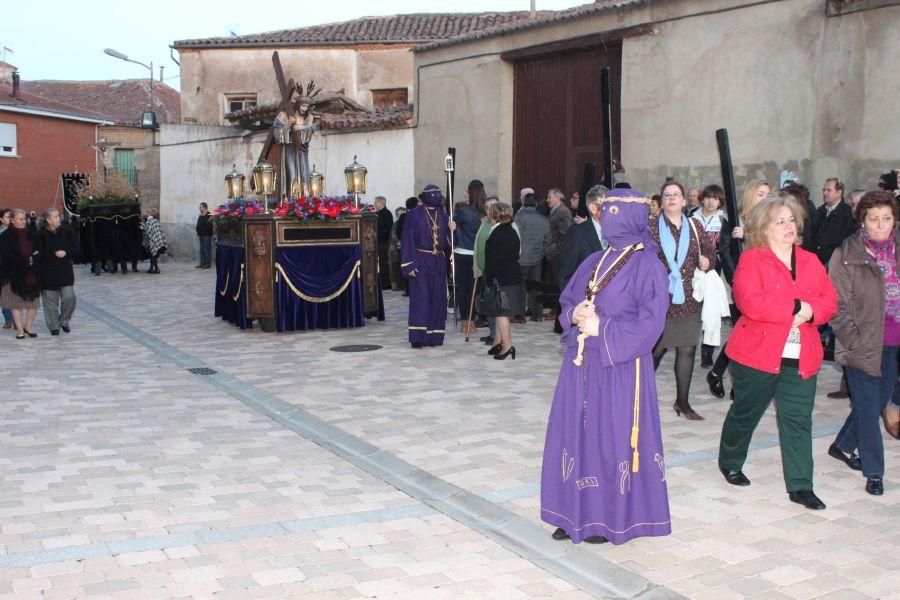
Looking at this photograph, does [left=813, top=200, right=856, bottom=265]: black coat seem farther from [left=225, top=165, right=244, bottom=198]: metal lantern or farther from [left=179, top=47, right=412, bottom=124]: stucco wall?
[left=179, top=47, right=412, bottom=124]: stucco wall

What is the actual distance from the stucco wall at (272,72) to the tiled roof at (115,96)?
60.7ft

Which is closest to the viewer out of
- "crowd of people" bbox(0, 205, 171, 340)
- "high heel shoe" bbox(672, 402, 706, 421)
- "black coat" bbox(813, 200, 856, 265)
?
"high heel shoe" bbox(672, 402, 706, 421)

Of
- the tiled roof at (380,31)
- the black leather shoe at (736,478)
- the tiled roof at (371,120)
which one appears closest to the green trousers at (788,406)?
the black leather shoe at (736,478)

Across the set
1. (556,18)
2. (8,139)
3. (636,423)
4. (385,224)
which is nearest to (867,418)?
(636,423)

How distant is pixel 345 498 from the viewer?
6.03 metres

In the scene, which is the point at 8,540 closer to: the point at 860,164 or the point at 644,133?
the point at 860,164

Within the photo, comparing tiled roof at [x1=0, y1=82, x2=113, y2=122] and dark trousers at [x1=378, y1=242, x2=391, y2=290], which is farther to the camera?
tiled roof at [x1=0, y1=82, x2=113, y2=122]

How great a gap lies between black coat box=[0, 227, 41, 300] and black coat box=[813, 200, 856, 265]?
371 inches

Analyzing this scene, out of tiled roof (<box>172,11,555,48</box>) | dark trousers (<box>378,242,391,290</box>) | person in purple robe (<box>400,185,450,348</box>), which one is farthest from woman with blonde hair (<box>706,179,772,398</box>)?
Answer: tiled roof (<box>172,11,555,48</box>)

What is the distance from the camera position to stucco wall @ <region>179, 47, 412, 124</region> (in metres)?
29.8

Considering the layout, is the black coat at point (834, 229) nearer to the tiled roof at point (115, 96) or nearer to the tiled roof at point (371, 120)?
the tiled roof at point (371, 120)

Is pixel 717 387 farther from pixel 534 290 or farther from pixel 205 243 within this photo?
pixel 205 243

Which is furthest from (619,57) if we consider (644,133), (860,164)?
(860,164)

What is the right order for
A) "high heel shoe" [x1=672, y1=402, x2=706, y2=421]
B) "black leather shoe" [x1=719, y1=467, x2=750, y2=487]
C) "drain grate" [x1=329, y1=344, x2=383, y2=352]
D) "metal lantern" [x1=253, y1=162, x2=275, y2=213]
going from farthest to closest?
"metal lantern" [x1=253, y1=162, x2=275, y2=213] → "drain grate" [x1=329, y1=344, x2=383, y2=352] → "high heel shoe" [x1=672, y1=402, x2=706, y2=421] → "black leather shoe" [x1=719, y1=467, x2=750, y2=487]
